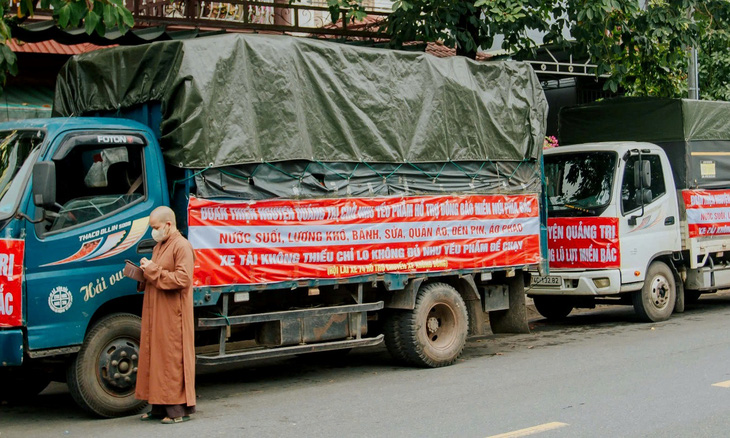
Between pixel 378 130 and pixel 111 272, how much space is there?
10.5 feet

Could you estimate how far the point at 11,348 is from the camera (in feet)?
22.4

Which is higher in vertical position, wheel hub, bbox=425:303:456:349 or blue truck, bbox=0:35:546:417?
blue truck, bbox=0:35:546:417

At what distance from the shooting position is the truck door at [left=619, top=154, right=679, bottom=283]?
12.1 m

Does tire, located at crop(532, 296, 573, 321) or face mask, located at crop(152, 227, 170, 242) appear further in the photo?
tire, located at crop(532, 296, 573, 321)

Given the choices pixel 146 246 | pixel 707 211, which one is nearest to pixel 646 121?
pixel 707 211

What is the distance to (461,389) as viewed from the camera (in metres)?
8.39

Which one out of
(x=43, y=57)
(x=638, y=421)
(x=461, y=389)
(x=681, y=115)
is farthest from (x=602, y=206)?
(x=43, y=57)

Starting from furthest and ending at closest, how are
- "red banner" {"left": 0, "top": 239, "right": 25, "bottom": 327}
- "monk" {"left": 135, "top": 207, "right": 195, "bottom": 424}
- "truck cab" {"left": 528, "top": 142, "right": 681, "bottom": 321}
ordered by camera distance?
"truck cab" {"left": 528, "top": 142, "right": 681, "bottom": 321} → "monk" {"left": 135, "top": 207, "right": 195, "bottom": 424} → "red banner" {"left": 0, "top": 239, "right": 25, "bottom": 327}

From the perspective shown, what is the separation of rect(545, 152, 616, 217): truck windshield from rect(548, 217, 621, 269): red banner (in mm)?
133

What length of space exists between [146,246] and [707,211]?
890cm

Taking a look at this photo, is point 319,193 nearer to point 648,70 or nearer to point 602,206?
point 602,206

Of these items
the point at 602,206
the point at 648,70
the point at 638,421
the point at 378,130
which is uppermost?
the point at 648,70

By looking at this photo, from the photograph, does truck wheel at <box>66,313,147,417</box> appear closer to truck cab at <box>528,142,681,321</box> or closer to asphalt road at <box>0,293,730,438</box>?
asphalt road at <box>0,293,730,438</box>

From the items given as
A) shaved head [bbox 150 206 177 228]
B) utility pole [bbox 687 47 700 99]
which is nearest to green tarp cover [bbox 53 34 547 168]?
shaved head [bbox 150 206 177 228]
